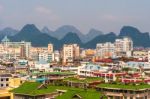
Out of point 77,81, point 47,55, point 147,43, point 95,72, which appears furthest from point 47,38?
point 77,81

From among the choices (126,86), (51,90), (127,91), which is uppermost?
(126,86)

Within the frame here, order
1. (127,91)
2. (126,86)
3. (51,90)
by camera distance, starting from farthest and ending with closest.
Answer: (126,86), (127,91), (51,90)

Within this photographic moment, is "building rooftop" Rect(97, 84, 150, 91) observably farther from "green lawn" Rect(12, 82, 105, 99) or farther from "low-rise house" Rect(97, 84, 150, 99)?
"green lawn" Rect(12, 82, 105, 99)

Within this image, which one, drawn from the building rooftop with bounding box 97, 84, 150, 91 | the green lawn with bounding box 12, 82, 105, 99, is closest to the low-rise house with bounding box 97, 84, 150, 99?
the building rooftop with bounding box 97, 84, 150, 91

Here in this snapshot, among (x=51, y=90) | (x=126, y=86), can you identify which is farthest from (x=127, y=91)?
(x=51, y=90)

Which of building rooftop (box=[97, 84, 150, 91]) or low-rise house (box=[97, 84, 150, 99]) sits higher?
building rooftop (box=[97, 84, 150, 91])

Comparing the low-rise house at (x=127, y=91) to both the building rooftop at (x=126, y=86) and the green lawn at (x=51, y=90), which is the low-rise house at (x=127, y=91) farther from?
the green lawn at (x=51, y=90)

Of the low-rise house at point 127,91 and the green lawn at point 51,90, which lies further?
the low-rise house at point 127,91

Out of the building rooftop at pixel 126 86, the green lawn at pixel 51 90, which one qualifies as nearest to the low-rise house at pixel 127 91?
the building rooftop at pixel 126 86

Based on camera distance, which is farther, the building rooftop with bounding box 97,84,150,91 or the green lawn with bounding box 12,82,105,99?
the building rooftop with bounding box 97,84,150,91

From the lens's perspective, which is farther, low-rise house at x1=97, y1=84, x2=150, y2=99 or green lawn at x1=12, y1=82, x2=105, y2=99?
low-rise house at x1=97, y1=84, x2=150, y2=99

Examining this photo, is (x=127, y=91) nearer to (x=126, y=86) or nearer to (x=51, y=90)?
(x=126, y=86)

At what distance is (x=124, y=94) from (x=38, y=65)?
132ft

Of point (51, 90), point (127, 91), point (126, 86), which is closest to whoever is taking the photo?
point (51, 90)
